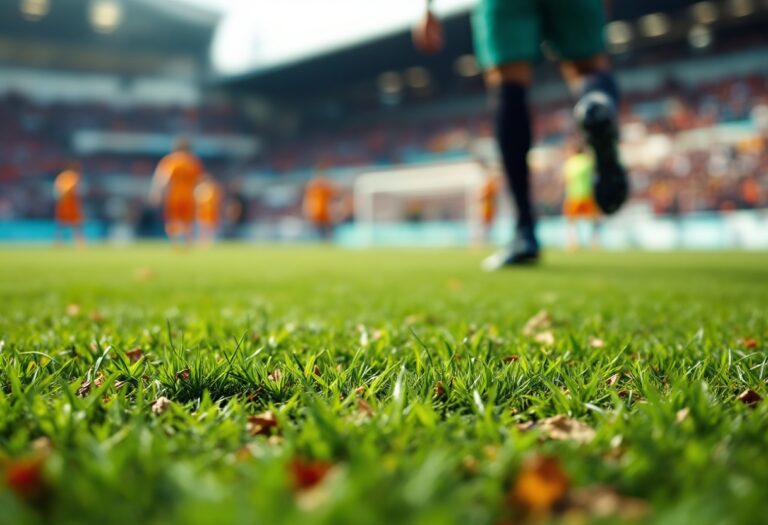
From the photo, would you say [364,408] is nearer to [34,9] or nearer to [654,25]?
[654,25]

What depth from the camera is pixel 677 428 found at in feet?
2.34

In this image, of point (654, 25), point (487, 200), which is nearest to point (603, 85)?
point (487, 200)

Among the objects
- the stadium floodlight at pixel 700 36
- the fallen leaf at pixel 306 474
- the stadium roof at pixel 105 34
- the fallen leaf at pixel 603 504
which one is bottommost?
the fallen leaf at pixel 603 504

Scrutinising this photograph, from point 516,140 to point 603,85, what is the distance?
2.03 ft

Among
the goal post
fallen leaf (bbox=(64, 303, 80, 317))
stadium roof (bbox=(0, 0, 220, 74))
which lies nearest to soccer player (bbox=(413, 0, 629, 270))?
fallen leaf (bbox=(64, 303, 80, 317))

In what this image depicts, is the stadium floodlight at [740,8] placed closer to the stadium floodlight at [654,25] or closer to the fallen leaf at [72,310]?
the stadium floodlight at [654,25]

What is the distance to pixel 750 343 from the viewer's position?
138cm

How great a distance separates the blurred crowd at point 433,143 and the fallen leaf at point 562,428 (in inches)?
661

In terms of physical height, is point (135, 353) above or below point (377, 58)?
below

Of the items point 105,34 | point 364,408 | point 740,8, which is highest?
point 105,34

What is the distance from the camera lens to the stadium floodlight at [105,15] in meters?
31.3

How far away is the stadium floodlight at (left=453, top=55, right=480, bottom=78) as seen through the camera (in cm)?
2795

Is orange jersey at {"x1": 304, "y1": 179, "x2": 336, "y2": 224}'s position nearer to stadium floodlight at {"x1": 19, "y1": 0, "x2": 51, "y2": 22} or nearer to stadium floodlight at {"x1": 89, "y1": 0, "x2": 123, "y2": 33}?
stadium floodlight at {"x1": 89, "y1": 0, "x2": 123, "y2": 33}

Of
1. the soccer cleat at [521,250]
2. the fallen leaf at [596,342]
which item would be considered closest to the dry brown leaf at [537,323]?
the fallen leaf at [596,342]
